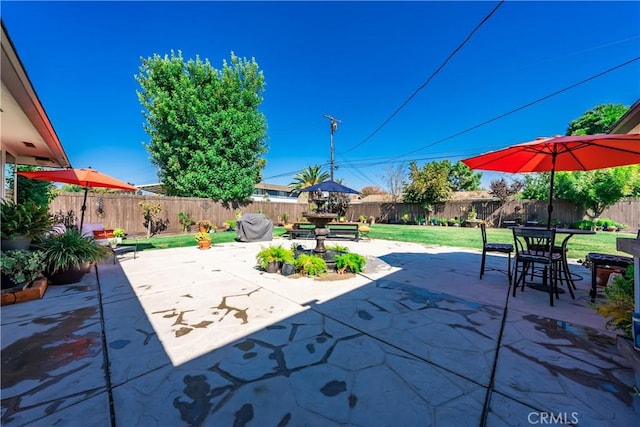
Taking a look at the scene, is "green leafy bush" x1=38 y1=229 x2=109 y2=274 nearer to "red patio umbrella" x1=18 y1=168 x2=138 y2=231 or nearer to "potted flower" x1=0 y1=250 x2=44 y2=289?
"potted flower" x1=0 y1=250 x2=44 y2=289

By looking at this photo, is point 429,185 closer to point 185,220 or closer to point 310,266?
point 185,220

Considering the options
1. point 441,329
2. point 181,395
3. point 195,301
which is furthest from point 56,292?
point 441,329

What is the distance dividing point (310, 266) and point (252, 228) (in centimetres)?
616

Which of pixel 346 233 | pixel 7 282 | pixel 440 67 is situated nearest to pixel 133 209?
pixel 7 282

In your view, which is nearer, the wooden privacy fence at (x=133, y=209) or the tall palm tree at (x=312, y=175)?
the wooden privacy fence at (x=133, y=209)

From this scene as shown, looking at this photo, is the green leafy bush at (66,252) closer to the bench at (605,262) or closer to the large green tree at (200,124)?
the bench at (605,262)

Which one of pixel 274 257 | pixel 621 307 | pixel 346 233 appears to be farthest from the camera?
pixel 346 233

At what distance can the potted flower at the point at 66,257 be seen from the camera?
4090 millimetres

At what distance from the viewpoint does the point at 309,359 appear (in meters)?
2.12

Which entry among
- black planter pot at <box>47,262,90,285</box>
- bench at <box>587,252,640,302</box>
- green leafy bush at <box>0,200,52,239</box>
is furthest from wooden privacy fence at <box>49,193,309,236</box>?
bench at <box>587,252,640,302</box>

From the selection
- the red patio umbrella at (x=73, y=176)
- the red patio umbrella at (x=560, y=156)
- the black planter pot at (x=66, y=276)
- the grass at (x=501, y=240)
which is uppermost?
the red patio umbrella at (x=560, y=156)

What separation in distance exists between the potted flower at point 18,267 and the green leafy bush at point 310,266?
12.7 ft

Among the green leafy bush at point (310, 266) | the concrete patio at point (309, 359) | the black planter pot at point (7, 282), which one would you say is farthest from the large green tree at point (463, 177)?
the black planter pot at point (7, 282)

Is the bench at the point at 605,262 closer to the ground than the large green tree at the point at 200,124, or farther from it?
closer to the ground
